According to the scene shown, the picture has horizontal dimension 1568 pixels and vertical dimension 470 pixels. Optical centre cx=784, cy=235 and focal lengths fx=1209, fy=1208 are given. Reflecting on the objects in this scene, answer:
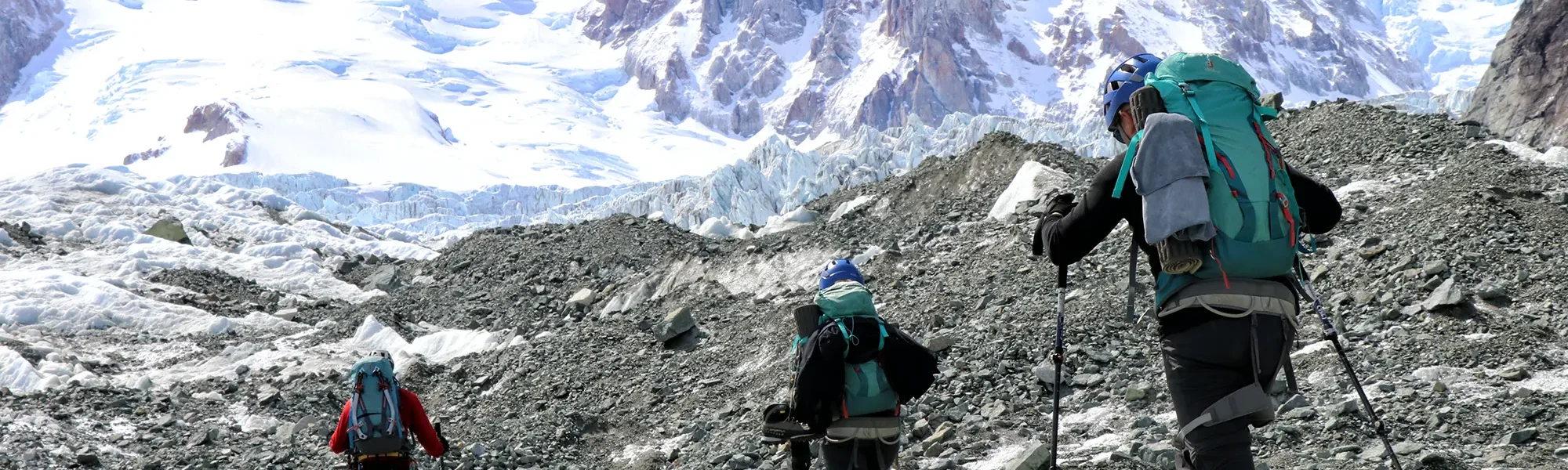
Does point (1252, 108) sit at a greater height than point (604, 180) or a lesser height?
greater

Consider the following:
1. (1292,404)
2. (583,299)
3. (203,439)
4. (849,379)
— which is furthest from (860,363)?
(583,299)

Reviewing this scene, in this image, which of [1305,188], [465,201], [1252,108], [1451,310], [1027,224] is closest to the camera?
[1252,108]

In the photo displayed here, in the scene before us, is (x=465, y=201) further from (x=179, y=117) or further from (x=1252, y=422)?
(x=1252, y=422)

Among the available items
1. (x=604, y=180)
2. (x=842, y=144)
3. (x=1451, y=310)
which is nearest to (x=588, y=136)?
(x=604, y=180)

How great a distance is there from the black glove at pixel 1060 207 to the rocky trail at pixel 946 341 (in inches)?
126

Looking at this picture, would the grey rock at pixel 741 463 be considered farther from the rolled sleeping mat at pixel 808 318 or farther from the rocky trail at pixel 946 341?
the rolled sleeping mat at pixel 808 318

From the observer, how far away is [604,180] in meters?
170

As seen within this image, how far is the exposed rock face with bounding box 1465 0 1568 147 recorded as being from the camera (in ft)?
124

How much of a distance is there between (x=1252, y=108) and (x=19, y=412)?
16.7m

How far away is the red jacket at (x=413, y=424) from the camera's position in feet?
26.9

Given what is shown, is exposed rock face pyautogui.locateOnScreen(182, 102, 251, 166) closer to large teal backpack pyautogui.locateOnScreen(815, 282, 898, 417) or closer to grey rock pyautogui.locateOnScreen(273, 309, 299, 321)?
grey rock pyautogui.locateOnScreen(273, 309, 299, 321)

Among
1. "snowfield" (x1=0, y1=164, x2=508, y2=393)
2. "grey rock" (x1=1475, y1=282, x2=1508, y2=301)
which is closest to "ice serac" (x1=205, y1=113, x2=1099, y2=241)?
"snowfield" (x1=0, y1=164, x2=508, y2=393)

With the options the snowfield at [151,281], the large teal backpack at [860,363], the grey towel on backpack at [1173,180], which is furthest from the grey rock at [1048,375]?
the snowfield at [151,281]

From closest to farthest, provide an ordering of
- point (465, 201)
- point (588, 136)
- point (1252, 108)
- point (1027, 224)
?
point (1252, 108)
point (1027, 224)
point (465, 201)
point (588, 136)
